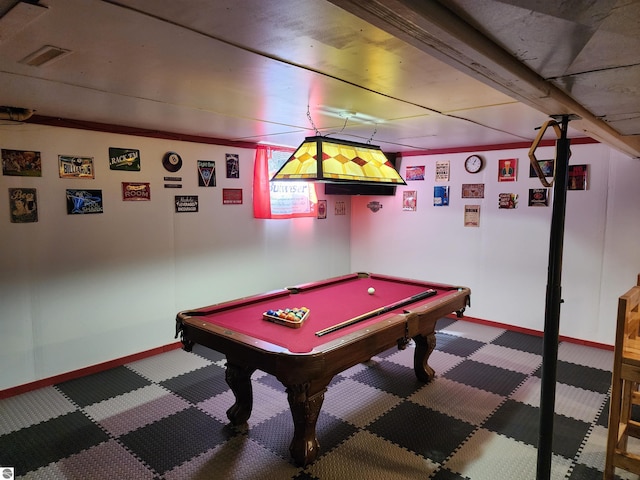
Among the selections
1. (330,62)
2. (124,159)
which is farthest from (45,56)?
(124,159)

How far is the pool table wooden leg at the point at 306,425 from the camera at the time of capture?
234cm

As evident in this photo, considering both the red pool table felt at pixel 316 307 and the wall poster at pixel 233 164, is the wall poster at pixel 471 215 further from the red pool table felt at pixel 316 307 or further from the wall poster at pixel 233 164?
the wall poster at pixel 233 164

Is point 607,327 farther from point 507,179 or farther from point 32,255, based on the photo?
point 32,255

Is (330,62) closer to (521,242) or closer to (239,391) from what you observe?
(239,391)

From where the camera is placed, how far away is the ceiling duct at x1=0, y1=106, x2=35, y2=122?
2.91 m

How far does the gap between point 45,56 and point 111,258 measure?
2.29 metres

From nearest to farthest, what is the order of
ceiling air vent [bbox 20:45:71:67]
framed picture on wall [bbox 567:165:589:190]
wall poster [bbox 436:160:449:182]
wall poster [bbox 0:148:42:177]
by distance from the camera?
ceiling air vent [bbox 20:45:71:67]
wall poster [bbox 0:148:42:177]
framed picture on wall [bbox 567:165:589:190]
wall poster [bbox 436:160:449:182]

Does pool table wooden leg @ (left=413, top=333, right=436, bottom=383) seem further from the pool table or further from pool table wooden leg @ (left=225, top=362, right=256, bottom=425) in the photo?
pool table wooden leg @ (left=225, top=362, right=256, bottom=425)

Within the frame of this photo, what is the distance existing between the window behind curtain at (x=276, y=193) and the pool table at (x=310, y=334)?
1.50 m

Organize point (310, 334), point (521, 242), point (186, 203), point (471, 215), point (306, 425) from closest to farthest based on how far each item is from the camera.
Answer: point (306, 425)
point (310, 334)
point (186, 203)
point (521, 242)
point (471, 215)

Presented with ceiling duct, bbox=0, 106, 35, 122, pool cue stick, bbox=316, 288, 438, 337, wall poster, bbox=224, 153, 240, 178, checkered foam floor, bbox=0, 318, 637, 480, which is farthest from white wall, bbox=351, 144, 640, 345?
ceiling duct, bbox=0, 106, 35, 122

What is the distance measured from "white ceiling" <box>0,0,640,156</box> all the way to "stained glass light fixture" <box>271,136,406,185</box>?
10.3 inches

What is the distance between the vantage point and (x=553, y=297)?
1759 mm

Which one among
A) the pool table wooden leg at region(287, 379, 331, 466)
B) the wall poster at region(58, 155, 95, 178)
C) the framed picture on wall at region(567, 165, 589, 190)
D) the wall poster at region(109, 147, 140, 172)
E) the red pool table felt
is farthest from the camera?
the framed picture on wall at region(567, 165, 589, 190)
